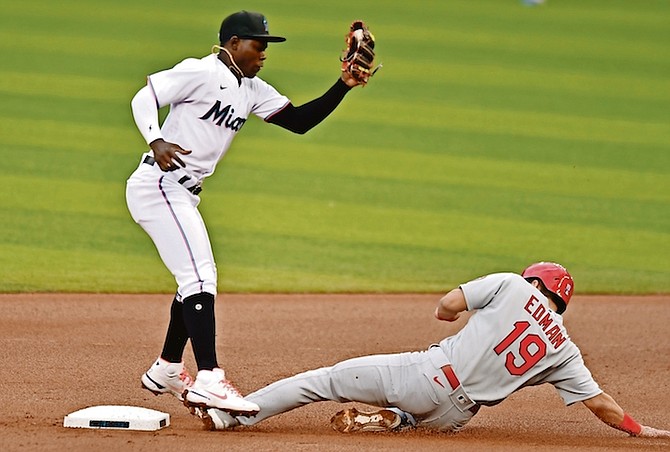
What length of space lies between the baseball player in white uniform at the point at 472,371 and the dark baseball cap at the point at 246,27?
1494 millimetres

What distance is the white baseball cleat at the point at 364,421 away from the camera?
5273 millimetres

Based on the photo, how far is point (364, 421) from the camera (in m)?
5.30

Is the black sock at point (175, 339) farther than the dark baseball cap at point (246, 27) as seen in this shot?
Yes

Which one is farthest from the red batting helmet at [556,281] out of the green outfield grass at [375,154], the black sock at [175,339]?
the green outfield grass at [375,154]

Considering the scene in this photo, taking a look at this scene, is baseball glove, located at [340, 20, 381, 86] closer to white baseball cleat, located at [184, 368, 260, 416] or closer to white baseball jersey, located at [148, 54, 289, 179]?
white baseball jersey, located at [148, 54, 289, 179]

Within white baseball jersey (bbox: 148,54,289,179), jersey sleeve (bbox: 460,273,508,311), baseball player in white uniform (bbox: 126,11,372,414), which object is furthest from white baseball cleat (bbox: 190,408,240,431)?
jersey sleeve (bbox: 460,273,508,311)

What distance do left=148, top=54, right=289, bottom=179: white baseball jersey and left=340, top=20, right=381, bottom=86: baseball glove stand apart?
0.59m

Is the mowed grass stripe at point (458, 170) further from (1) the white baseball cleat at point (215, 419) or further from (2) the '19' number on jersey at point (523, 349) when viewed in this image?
(1) the white baseball cleat at point (215, 419)

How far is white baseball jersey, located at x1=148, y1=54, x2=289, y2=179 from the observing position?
5242mm

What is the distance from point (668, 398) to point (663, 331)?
178 centimetres

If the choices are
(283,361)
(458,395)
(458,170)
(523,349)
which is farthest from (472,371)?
(458,170)

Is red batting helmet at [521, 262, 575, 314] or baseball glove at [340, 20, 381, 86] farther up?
baseball glove at [340, 20, 381, 86]

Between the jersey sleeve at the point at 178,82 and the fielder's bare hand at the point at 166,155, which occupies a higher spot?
the jersey sleeve at the point at 178,82

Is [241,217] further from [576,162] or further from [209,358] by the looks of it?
[209,358]
